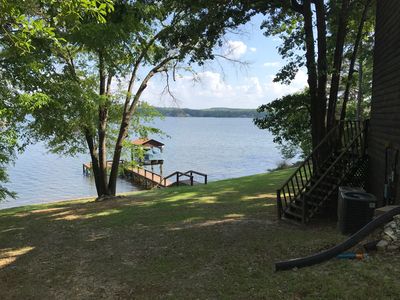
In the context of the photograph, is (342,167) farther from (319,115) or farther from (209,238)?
(209,238)

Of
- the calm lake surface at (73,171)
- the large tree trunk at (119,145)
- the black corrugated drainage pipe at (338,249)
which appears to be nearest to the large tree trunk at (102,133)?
the large tree trunk at (119,145)

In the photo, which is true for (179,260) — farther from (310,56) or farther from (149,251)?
(310,56)

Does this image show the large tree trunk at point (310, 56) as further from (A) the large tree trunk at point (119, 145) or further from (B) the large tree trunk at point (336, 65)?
(A) the large tree trunk at point (119, 145)

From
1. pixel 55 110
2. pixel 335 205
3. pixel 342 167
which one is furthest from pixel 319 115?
pixel 55 110

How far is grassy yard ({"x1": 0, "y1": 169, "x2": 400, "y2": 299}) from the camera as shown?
5332mm

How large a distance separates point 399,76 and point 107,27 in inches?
234

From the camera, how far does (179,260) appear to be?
7195 millimetres

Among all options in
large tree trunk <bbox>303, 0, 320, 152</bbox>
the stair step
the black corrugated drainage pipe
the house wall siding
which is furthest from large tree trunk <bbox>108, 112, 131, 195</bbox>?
the black corrugated drainage pipe

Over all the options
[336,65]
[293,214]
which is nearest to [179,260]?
[293,214]

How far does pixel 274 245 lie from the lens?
761 centimetres

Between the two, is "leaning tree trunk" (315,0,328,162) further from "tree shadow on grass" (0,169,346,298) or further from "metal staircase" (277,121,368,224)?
"tree shadow on grass" (0,169,346,298)

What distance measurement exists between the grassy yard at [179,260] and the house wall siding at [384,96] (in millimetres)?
1950

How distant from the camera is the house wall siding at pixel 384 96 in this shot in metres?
7.93

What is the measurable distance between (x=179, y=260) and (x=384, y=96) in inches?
229
